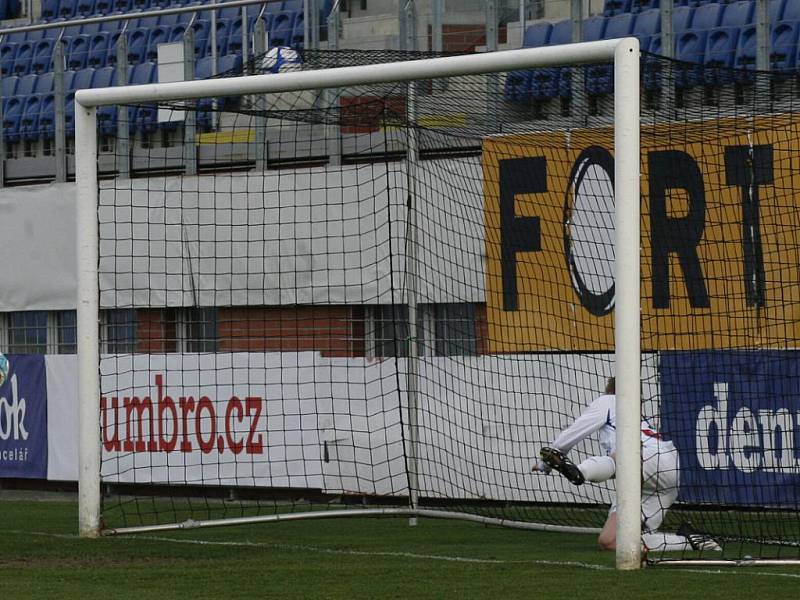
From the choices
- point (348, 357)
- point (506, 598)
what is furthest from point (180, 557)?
point (348, 357)

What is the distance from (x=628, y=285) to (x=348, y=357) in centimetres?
719

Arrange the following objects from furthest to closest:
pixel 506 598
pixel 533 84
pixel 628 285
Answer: pixel 533 84, pixel 628 285, pixel 506 598

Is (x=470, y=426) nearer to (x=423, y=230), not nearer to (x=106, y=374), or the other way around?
(x=423, y=230)

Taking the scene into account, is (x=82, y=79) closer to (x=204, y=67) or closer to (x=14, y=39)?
(x=204, y=67)

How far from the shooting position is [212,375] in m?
16.9

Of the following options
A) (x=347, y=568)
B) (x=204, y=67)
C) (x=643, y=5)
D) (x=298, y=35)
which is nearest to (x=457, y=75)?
(x=347, y=568)

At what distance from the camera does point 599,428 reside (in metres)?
11.4

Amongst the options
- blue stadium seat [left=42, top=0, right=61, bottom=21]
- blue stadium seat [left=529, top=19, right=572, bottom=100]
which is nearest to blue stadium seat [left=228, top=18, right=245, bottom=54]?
blue stadium seat [left=529, top=19, right=572, bottom=100]

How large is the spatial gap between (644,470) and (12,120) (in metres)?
12.1

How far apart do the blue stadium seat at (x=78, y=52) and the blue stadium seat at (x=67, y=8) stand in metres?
5.13

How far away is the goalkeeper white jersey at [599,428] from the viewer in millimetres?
11180

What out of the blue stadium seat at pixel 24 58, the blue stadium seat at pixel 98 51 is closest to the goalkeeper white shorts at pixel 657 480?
the blue stadium seat at pixel 98 51

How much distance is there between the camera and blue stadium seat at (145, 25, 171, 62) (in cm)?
2253

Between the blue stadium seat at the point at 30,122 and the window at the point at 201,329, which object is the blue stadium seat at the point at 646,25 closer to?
the window at the point at 201,329
